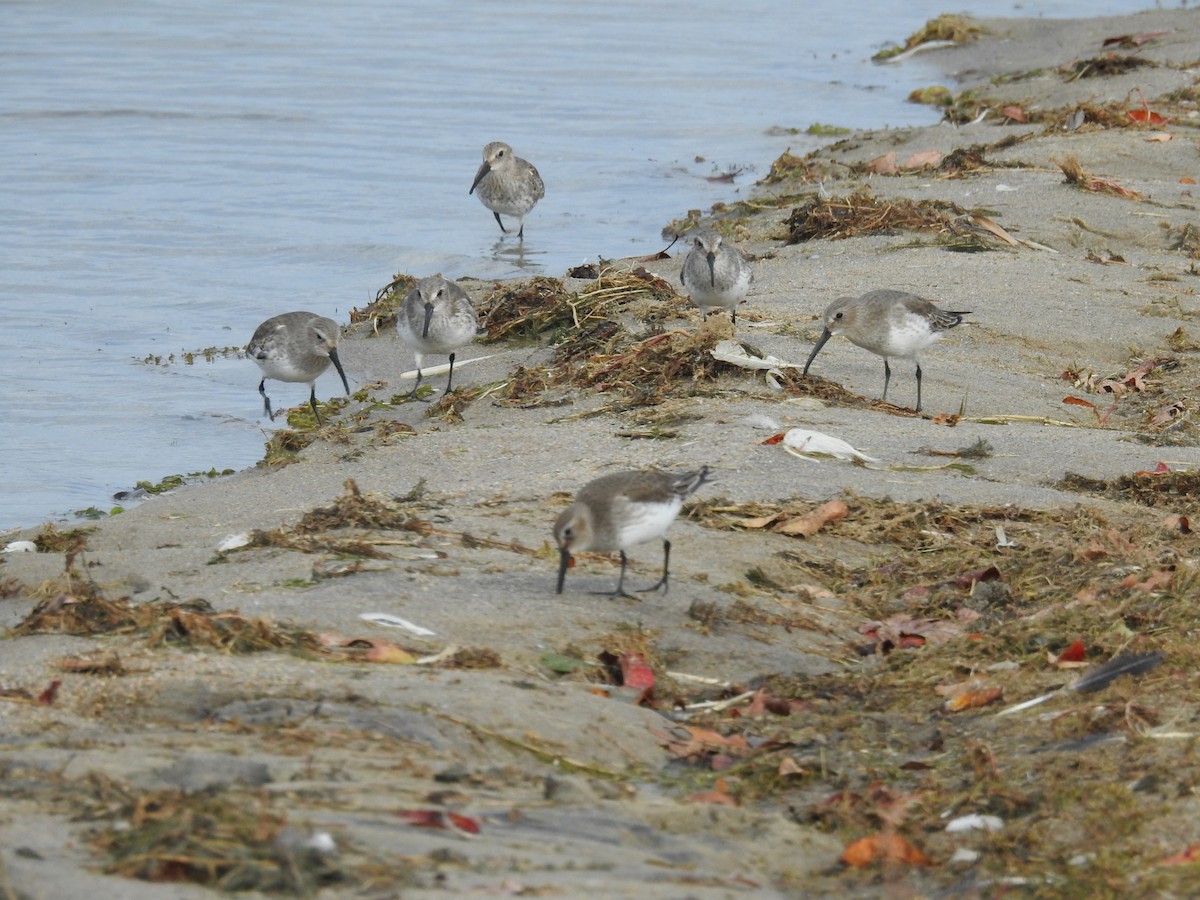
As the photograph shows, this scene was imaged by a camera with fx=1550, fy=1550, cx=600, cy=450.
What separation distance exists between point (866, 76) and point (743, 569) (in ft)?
63.2

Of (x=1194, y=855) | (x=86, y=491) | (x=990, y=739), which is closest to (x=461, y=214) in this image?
(x=86, y=491)

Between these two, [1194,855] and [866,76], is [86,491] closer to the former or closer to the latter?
[1194,855]

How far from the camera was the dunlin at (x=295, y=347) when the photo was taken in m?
10.6

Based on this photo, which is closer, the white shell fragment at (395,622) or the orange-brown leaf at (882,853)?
the orange-brown leaf at (882,853)

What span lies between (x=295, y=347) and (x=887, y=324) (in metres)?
4.01

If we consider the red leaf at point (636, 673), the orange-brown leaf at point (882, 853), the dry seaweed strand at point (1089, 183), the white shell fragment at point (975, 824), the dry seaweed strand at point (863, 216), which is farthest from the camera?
the dry seaweed strand at point (1089, 183)

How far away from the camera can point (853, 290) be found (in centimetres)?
1190

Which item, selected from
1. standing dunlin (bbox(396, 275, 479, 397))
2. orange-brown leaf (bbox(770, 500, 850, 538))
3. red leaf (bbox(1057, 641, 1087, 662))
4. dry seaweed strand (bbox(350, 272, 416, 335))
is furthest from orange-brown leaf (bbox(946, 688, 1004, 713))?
dry seaweed strand (bbox(350, 272, 416, 335))

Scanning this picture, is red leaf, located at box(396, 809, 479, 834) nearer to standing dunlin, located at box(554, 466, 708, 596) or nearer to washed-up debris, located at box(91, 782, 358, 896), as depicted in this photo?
washed-up debris, located at box(91, 782, 358, 896)

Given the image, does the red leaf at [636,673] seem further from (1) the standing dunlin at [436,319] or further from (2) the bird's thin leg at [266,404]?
(2) the bird's thin leg at [266,404]

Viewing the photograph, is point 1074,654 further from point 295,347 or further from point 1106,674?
point 295,347

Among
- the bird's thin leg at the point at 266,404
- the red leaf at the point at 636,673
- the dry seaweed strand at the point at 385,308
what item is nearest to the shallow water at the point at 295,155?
the bird's thin leg at the point at 266,404

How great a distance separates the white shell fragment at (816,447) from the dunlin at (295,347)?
150 inches

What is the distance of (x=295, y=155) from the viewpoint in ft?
65.0
